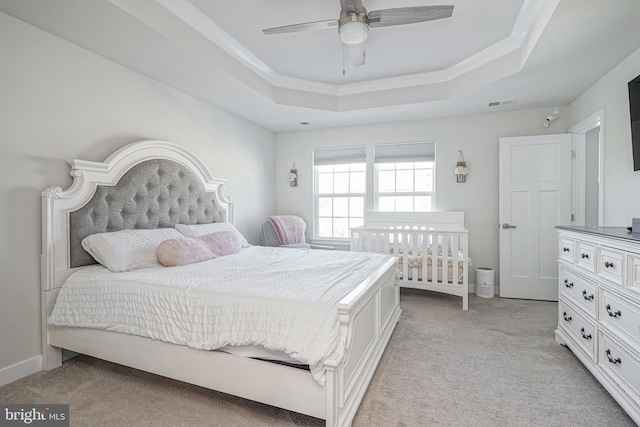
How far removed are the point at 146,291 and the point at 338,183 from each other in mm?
3479

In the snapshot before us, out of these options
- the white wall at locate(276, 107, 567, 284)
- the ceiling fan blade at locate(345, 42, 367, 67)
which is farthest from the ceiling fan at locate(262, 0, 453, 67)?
the white wall at locate(276, 107, 567, 284)

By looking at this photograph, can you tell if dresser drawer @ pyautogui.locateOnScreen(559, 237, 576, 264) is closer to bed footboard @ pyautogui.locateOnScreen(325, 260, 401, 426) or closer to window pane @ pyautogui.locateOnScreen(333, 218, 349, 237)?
bed footboard @ pyautogui.locateOnScreen(325, 260, 401, 426)

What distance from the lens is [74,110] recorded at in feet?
7.66

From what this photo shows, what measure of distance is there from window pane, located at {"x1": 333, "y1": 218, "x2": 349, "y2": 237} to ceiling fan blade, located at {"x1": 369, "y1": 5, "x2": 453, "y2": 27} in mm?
3163

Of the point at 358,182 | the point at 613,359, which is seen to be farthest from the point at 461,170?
the point at 613,359

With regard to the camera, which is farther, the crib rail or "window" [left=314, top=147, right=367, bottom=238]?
"window" [left=314, top=147, right=367, bottom=238]

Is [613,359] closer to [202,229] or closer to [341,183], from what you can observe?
[202,229]

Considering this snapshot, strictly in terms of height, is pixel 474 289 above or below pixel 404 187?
below

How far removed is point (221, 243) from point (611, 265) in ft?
9.23

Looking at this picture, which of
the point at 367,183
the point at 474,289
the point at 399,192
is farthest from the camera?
the point at 367,183

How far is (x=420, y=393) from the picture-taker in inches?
73.4

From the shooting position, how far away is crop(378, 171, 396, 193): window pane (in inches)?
181

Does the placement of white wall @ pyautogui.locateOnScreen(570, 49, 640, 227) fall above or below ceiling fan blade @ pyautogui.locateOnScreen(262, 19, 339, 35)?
below

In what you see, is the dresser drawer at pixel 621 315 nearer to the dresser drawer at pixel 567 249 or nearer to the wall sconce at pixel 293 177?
the dresser drawer at pixel 567 249
